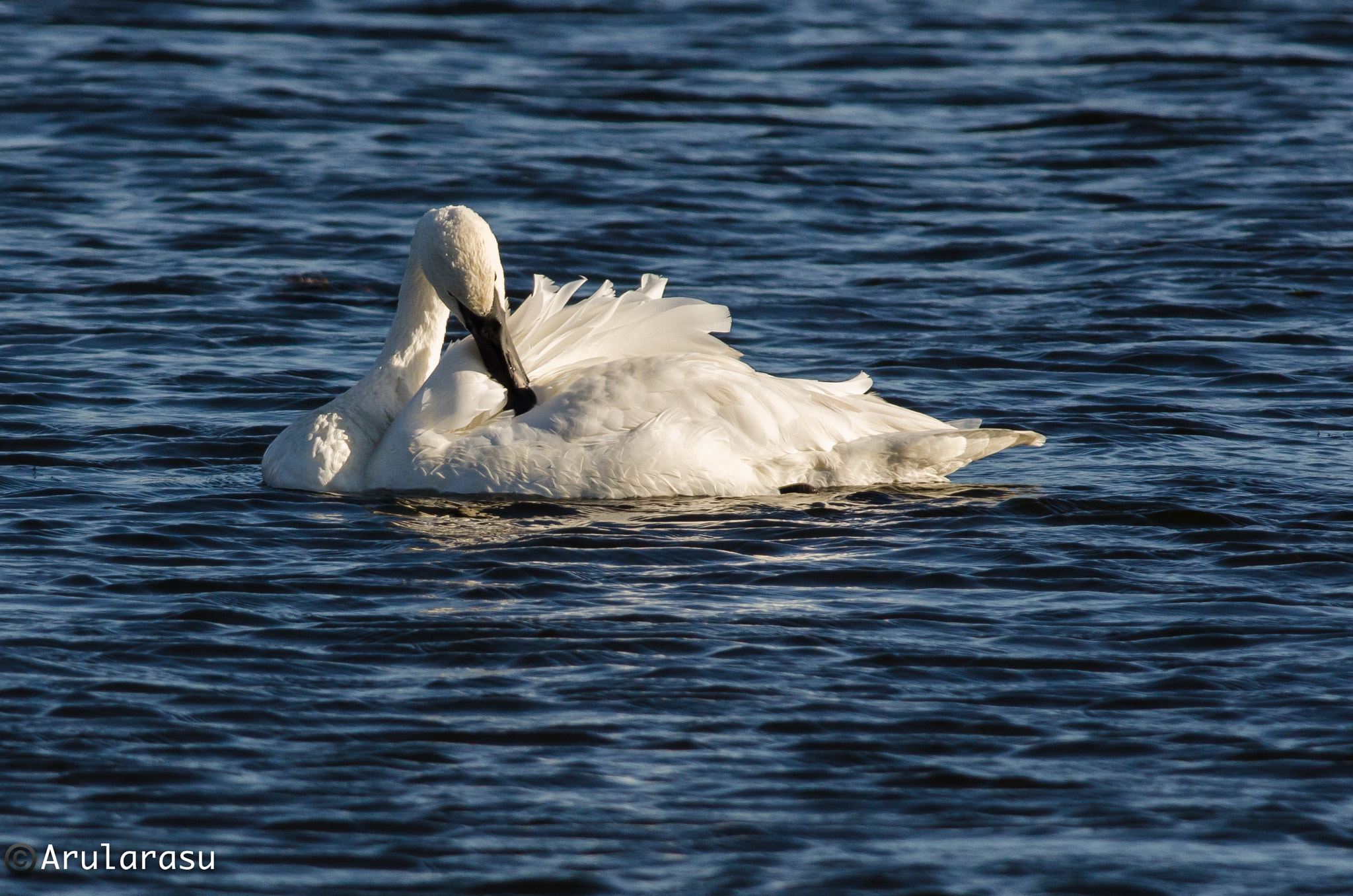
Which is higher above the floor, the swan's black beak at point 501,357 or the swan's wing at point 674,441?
the swan's black beak at point 501,357

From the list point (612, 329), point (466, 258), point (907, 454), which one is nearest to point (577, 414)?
point (612, 329)

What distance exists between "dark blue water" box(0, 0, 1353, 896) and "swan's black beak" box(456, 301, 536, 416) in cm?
59

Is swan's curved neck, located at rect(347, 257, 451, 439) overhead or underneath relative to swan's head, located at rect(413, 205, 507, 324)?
underneath

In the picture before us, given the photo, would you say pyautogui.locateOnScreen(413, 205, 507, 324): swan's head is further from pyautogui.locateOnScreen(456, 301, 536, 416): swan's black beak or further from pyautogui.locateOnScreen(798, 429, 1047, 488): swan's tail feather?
pyautogui.locateOnScreen(798, 429, 1047, 488): swan's tail feather

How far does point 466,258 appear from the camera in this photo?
10.1 metres

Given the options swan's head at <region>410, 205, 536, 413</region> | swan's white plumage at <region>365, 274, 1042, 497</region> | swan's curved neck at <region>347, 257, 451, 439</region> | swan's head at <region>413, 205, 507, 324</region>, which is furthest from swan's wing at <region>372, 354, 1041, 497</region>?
swan's curved neck at <region>347, 257, 451, 439</region>

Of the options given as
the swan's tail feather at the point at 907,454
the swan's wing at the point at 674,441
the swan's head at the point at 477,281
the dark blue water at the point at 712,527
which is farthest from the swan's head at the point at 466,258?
the swan's tail feather at the point at 907,454

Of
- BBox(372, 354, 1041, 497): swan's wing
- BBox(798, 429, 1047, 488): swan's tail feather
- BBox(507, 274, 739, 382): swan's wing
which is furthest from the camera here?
BBox(507, 274, 739, 382): swan's wing

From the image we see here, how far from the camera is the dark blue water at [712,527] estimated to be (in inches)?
244

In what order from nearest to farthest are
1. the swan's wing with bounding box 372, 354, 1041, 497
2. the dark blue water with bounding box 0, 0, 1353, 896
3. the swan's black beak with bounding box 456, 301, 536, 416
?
the dark blue water with bounding box 0, 0, 1353, 896, the swan's wing with bounding box 372, 354, 1041, 497, the swan's black beak with bounding box 456, 301, 536, 416

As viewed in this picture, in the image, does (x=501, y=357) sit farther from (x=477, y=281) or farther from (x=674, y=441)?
(x=674, y=441)

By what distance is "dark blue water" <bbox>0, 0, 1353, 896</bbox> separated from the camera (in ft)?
20.4

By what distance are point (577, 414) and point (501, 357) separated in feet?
1.75

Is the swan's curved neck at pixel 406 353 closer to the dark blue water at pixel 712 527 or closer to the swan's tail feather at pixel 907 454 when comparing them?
the dark blue water at pixel 712 527
